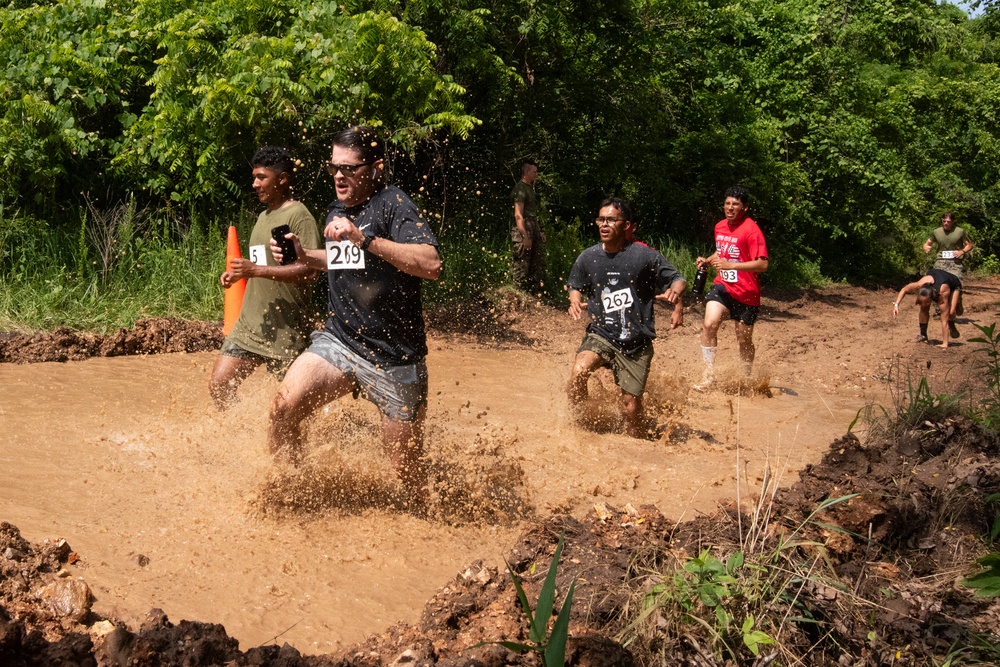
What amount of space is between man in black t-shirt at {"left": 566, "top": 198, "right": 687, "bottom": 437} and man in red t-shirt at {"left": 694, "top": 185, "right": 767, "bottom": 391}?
2.05 m

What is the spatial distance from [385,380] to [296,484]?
2.45ft

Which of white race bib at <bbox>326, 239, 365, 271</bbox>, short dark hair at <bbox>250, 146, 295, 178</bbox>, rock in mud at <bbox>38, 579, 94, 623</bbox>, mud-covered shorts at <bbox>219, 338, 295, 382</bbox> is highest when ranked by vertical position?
short dark hair at <bbox>250, 146, 295, 178</bbox>

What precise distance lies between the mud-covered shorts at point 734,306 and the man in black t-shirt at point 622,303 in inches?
86.8

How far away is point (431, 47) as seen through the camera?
403 inches

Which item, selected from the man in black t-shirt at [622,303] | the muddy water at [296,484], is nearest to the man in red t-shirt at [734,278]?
the muddy water at [296,484]

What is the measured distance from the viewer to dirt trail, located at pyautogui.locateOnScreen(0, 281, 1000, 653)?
14.3 feet

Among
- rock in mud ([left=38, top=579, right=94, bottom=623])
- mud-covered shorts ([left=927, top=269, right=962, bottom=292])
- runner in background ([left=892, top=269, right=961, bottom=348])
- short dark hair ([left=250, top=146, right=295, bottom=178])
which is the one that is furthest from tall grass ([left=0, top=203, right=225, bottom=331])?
mud-covered shorts ([left=927, top=269, right=962, bottom=292])

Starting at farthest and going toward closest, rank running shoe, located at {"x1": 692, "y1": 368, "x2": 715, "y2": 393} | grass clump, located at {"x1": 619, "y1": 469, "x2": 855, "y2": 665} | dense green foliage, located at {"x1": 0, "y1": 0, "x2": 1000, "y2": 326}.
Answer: dense green foliage, located at {"x1": 0, "y1": 0, "x2": 1000, "y2": 326} → running shoe, located at {"x1": 692, "y1": 368, "x2": 715, "y2": 393} → grass clump, located at {"x1": 619, "y1": 469, "x2": 855, "y2": 665}

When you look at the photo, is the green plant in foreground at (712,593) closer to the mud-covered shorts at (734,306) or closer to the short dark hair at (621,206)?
the short dark hair at (621,206)

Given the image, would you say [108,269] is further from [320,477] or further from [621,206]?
[320,477]

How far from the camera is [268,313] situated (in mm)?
6164

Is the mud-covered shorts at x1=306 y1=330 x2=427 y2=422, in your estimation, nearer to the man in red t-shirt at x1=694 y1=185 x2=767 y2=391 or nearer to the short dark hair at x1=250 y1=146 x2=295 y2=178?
the short dark hair at x1=250 y1=146 x2=295 y2=178

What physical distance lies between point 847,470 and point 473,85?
8.92 meters

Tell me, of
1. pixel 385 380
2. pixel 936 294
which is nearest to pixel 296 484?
pixel 385 380
